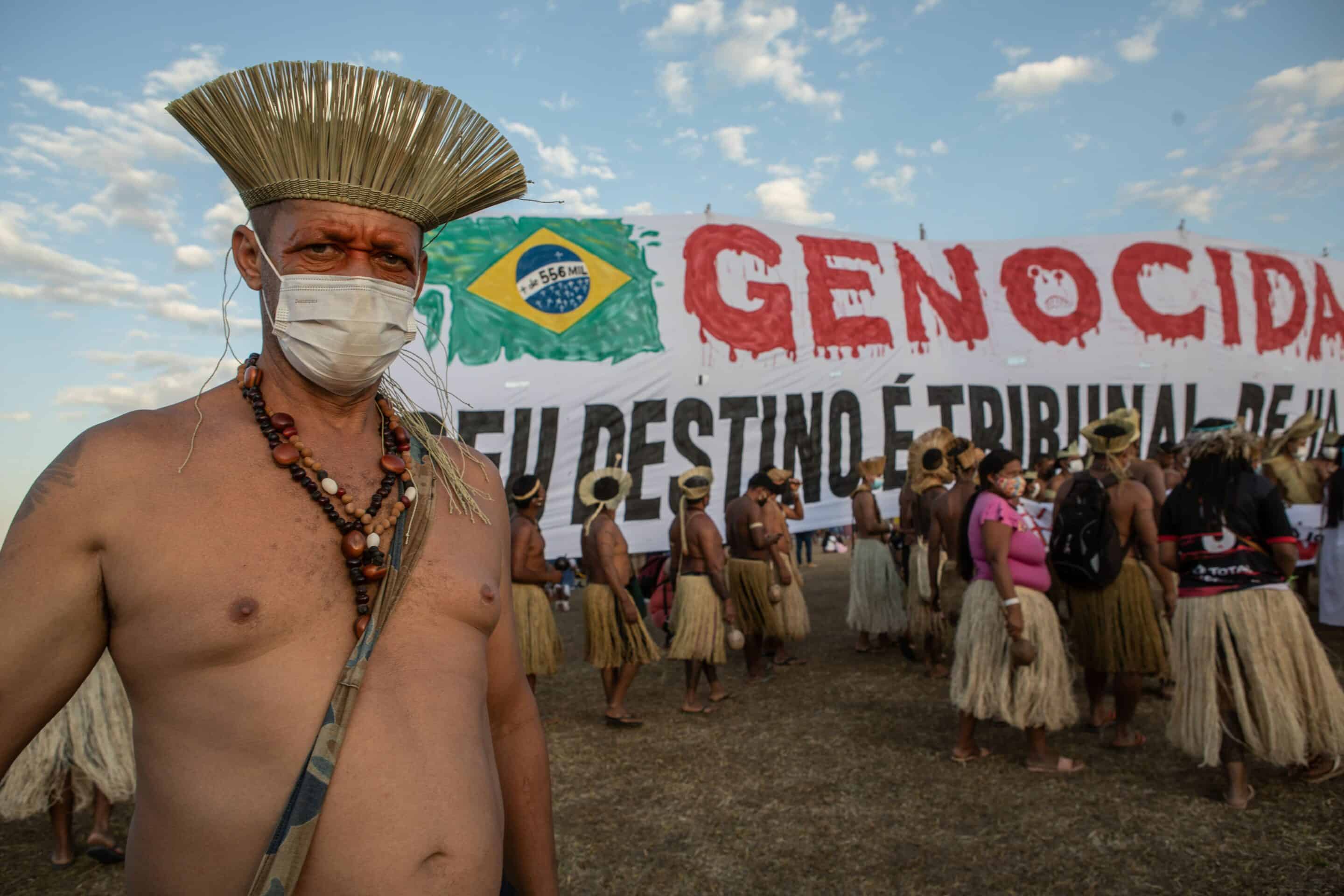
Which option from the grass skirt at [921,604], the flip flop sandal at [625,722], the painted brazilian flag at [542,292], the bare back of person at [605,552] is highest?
the painted brazilian flag at [542,292]

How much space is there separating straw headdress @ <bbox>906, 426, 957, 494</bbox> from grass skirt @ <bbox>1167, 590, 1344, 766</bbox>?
10.3ft

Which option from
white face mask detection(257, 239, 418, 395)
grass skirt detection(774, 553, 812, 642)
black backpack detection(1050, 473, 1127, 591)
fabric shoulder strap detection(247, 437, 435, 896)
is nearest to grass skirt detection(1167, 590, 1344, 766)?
black backpack detection(1050, 473, 1127, 591)

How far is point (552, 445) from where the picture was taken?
7871mm

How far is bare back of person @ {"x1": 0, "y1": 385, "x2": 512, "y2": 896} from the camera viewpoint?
3.81 feet

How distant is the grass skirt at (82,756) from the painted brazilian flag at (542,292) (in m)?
4.26

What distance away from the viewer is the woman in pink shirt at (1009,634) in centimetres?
475

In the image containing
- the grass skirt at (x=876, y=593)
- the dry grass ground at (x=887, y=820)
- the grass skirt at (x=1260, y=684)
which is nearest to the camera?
the dry grass ground at (x=887, y=820)

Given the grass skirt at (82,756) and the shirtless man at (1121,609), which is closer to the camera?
the grass skirt at (82,756)

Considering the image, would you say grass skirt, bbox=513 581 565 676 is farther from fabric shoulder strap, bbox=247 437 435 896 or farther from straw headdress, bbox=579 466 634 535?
fabric shoulder strap, bbox=247 437 435 896

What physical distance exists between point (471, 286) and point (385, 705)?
22.8 feet

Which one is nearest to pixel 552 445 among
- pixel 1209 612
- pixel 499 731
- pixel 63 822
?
pixel 63 822

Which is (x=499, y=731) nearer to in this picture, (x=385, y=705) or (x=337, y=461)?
(x=385, y=705)

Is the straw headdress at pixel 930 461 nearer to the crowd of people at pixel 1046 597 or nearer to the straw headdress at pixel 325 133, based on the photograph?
the crowd of people at pixel 1046 597

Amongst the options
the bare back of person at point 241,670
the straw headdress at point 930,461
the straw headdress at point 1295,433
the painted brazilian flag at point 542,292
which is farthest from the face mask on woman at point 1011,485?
the straw headdress at point 1295,433
